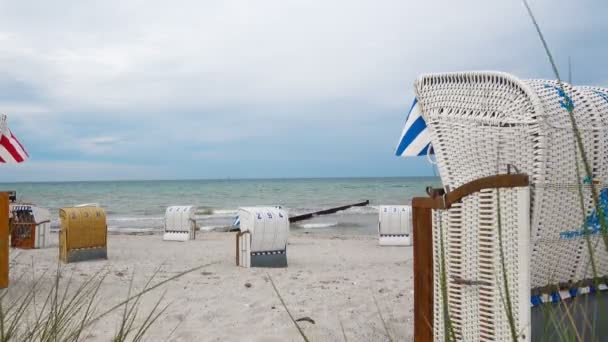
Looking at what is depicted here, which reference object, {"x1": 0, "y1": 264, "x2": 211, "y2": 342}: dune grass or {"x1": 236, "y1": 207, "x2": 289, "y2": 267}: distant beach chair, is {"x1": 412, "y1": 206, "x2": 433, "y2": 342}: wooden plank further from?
{"x1": 236, "y1": 207, "x2": 289, "y2": 267}: distant beach chair

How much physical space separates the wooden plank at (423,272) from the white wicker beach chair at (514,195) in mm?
109

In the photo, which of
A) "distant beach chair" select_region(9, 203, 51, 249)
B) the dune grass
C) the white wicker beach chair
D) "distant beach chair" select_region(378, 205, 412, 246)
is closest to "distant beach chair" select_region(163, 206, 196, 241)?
"distant beach chair" select_region(9, 203, 51, 249)

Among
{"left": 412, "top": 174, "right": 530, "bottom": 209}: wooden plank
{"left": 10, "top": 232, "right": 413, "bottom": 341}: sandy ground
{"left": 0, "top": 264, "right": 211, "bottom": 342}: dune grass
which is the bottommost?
{"left": 10, "top": 232, "right": 413, "bottom": 341}: sandy ground

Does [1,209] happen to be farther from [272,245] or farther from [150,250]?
[150,250]

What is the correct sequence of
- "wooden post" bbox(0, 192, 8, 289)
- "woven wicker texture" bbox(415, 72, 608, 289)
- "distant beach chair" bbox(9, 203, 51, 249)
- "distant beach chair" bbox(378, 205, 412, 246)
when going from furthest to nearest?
1. "distant beach chair" bbox(378, 205, 412, 246)
2. "distant beach chair" bbox(9, 203, 51, 249)
3. "wooden post" bbox(0, 192, 8, 289)
4. "woven wicker texture" bbox(415, 72, 608, 289)

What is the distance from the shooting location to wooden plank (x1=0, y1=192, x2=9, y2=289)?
4.60 metres

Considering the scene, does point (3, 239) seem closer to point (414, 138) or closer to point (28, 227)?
point (414, 138)

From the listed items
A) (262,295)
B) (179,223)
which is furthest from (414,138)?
(179,223)

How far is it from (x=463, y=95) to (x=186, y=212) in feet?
33.0

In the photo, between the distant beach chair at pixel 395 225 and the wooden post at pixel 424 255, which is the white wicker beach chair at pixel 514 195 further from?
the distant beach chair at pixel 395 225

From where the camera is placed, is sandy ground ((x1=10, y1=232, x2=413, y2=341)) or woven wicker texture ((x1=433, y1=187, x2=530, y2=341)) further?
sandy ground ((x1=10, y1=232, x2=413, y2=341))

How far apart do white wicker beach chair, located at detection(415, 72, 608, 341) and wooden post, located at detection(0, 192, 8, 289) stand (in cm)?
406

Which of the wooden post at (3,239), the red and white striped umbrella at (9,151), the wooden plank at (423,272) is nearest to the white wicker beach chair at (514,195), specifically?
the wooden plank at (423,272)

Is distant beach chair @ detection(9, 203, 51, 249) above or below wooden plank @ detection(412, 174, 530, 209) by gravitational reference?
below
